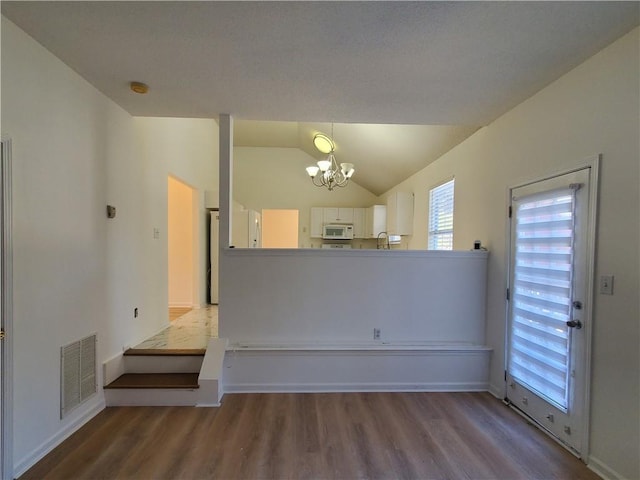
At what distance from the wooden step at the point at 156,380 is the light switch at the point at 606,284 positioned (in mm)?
3193

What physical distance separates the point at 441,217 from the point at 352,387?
255 cm

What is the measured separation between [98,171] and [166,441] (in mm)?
2258

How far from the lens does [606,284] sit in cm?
187

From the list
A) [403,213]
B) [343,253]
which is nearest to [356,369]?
[343,253]

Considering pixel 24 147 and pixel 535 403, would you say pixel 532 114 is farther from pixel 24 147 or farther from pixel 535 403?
pixel 24 147

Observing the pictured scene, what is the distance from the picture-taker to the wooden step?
2672 millimetres

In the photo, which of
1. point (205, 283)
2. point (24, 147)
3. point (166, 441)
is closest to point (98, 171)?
point (24, 147)

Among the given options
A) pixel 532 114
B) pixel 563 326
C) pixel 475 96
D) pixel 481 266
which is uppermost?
pixel 475 96

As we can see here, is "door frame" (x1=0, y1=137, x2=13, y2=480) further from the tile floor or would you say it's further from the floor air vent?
the tile floor

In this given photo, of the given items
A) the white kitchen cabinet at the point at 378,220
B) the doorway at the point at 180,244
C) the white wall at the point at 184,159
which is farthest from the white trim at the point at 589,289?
the doorway at the point at 180,244

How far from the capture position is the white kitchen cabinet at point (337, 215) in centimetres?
705

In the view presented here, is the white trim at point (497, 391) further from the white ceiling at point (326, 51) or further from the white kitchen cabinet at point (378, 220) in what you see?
the white kitchen cabinet at point (378, 220)

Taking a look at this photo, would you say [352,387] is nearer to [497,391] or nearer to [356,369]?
[356,369]

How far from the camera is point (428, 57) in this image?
202cm
